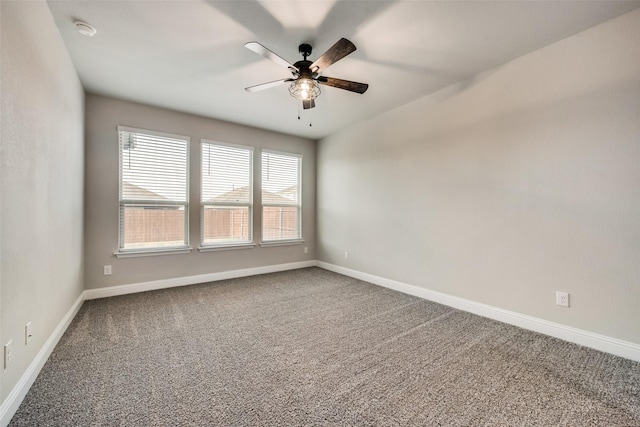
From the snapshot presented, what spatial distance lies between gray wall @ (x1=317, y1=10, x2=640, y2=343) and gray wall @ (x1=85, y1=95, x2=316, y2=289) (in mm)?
2242

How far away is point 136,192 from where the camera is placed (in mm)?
3834

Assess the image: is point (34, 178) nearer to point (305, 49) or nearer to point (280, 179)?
point (305, 49)

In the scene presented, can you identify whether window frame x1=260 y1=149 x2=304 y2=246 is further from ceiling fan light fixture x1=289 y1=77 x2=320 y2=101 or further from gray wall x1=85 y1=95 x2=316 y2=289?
ceiling fan light fixture x1=289 y1=77 x2=320 y2=101

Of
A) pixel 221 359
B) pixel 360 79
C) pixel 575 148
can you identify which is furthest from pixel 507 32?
pixel 221 359

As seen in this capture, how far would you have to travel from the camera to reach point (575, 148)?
95.5 inches

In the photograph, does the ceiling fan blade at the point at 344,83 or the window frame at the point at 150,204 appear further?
the window frame at the point at 150,204

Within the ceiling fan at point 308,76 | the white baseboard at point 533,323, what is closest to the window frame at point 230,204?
the ceiling fan at point 308,76

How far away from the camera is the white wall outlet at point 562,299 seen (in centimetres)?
248

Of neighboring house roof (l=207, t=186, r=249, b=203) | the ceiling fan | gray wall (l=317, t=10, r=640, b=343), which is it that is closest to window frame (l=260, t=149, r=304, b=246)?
neighboring house roof (l=207, t=186, r=249, b=203)

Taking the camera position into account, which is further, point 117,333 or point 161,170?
point 161,170

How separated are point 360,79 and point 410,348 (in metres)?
2.78

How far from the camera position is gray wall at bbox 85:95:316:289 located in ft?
11.6

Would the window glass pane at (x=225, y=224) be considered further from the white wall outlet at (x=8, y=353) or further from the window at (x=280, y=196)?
the white wall outlet at (x=8, y=353)

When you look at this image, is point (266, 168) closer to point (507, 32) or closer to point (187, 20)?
point (187, 20)
